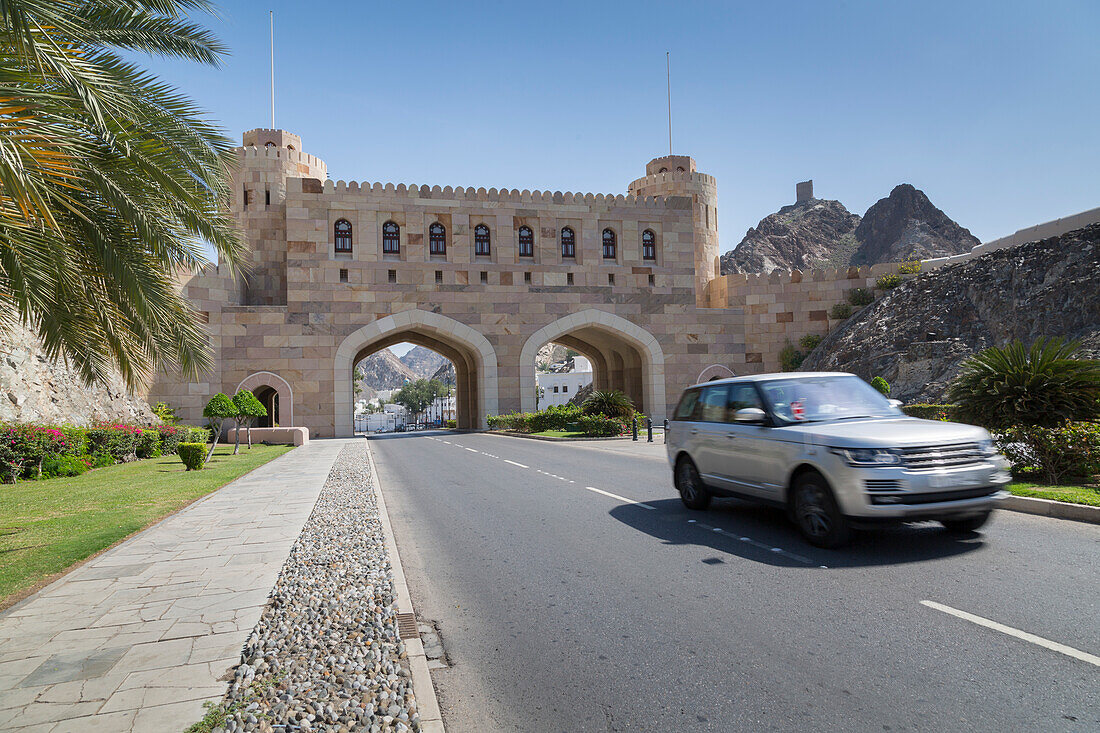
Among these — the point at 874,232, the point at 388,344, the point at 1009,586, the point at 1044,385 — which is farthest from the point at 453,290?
the point at 874,232

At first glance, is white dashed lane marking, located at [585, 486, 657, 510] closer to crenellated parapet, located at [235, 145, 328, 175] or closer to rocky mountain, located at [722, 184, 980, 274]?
crenellated parapet, located at [235, 145, 328, 175]

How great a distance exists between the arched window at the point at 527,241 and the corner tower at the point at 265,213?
13.4 metres

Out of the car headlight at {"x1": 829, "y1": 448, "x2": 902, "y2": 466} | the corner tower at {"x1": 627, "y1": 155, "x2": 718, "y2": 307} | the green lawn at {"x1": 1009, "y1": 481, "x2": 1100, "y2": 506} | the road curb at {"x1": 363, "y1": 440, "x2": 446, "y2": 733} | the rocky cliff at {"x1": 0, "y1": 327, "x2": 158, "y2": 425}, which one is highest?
the corner tower at {"x1": 627, "y1": 155, "x2": 718, "y2": 307}

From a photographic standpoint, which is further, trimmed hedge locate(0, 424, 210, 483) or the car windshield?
trimmed hedge locate(0, 424, 210, 483)

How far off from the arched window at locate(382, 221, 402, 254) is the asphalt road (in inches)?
1239

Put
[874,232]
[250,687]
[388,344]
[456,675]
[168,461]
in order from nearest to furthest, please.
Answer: [250,687]
[456,675]
[168,461]
[388,344]
[874,232]

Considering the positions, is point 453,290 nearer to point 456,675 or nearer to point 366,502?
point 366,502

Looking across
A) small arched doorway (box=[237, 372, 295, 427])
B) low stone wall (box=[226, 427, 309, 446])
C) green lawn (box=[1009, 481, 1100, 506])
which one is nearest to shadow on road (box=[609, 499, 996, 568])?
green lawn (box=[1009, 481, 1100, 506])

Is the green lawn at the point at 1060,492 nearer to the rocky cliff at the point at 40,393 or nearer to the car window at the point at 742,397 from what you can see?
the car window at the point at 742,397

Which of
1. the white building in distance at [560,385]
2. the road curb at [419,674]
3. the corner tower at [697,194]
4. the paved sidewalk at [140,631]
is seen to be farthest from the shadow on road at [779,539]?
the white building in distance at [560,385]

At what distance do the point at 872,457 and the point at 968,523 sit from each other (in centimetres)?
168

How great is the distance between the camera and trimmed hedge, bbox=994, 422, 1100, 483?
375 inches

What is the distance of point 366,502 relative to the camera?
11141 millimetres

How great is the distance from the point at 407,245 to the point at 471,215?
4240 millimetres
